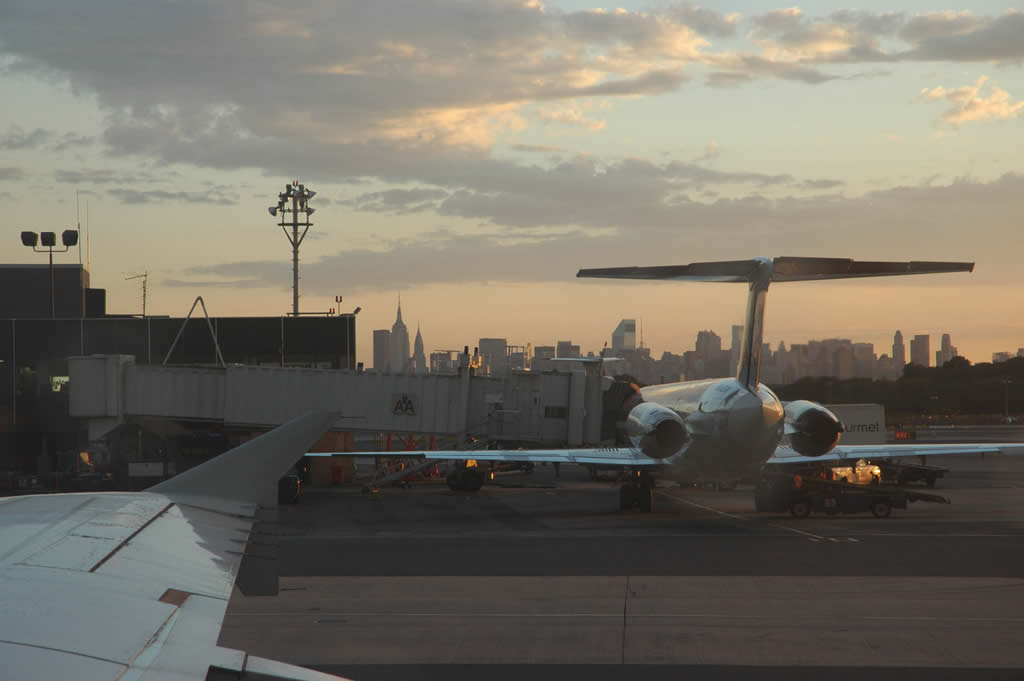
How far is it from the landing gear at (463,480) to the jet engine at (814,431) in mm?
16297

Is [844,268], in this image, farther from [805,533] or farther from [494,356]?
[494,356]

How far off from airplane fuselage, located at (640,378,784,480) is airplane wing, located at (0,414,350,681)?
21453 mm

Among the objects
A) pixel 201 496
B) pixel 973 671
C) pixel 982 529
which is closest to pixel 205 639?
pixel 201 496

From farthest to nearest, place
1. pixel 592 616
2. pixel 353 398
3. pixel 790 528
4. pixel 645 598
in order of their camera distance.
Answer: pixel 353 398 → pixel 790 528 → pixel 645 598 → pixel 592 616

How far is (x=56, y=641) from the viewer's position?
11.4ft

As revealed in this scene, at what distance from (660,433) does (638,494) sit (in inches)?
144

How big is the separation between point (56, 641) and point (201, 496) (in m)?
3.33

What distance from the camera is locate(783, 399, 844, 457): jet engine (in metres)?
28.1

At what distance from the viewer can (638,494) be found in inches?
1298

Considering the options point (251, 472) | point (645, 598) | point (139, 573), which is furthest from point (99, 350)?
point (139, 573)

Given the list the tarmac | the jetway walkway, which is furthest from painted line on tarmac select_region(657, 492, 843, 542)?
the jetway walkway

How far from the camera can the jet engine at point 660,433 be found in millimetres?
30047

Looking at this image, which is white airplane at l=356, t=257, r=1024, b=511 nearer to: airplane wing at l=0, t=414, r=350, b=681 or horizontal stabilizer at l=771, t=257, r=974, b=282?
horizontal stabilizer at l=771, t=257, r=974, b=282

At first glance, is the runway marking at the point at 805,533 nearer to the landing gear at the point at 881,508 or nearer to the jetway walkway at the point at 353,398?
the landing gear at the point at 881,508
